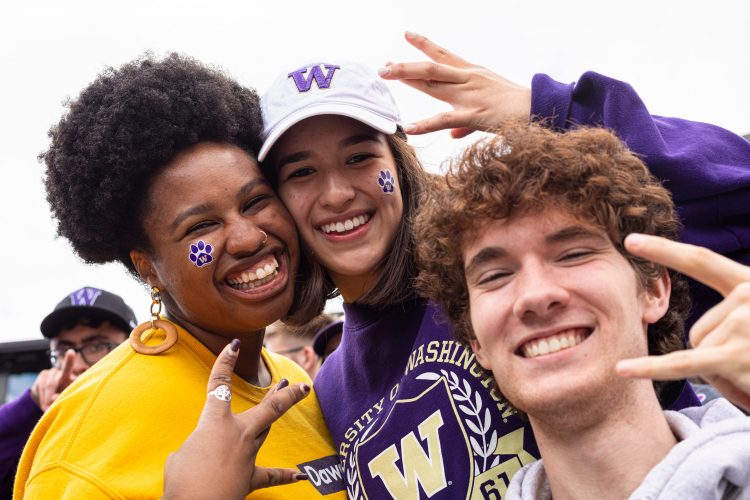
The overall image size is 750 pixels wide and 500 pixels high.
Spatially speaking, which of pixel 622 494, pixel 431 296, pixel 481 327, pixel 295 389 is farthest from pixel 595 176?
pixel 295 389

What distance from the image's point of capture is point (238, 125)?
9.84 feet

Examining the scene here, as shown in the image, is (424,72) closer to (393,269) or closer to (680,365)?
(393,269)

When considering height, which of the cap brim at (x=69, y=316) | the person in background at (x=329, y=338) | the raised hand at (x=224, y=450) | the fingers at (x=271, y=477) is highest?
the raised hand at (x=224, y=450)

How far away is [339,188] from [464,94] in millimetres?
569

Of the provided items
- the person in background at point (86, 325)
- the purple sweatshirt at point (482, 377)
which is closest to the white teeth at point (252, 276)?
the purple sweatshirt at point (482, 377)

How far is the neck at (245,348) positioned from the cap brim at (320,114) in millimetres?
684

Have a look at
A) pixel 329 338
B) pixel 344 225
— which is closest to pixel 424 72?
pixel 344 225

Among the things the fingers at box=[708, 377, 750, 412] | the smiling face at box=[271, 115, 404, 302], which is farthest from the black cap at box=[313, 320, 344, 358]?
the fingers at box=[708, 377, 750, 412]

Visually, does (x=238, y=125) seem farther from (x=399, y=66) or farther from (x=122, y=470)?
(x=122, y=470)

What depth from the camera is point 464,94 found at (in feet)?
9.43

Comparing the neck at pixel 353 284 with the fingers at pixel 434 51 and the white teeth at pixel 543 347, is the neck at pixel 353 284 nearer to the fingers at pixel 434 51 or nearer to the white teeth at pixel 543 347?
the fingers at pixel 434 51

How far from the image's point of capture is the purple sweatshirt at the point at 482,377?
103 inches

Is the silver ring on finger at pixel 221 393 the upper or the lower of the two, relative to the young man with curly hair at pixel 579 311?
lower

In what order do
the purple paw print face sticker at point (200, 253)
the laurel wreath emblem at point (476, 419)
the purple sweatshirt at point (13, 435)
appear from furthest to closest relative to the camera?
the purple sweatshirt at point (13, 435) → the purple paw print face sticker at point (200, 253) → the laurel wreath emblem at point (476, 419)
